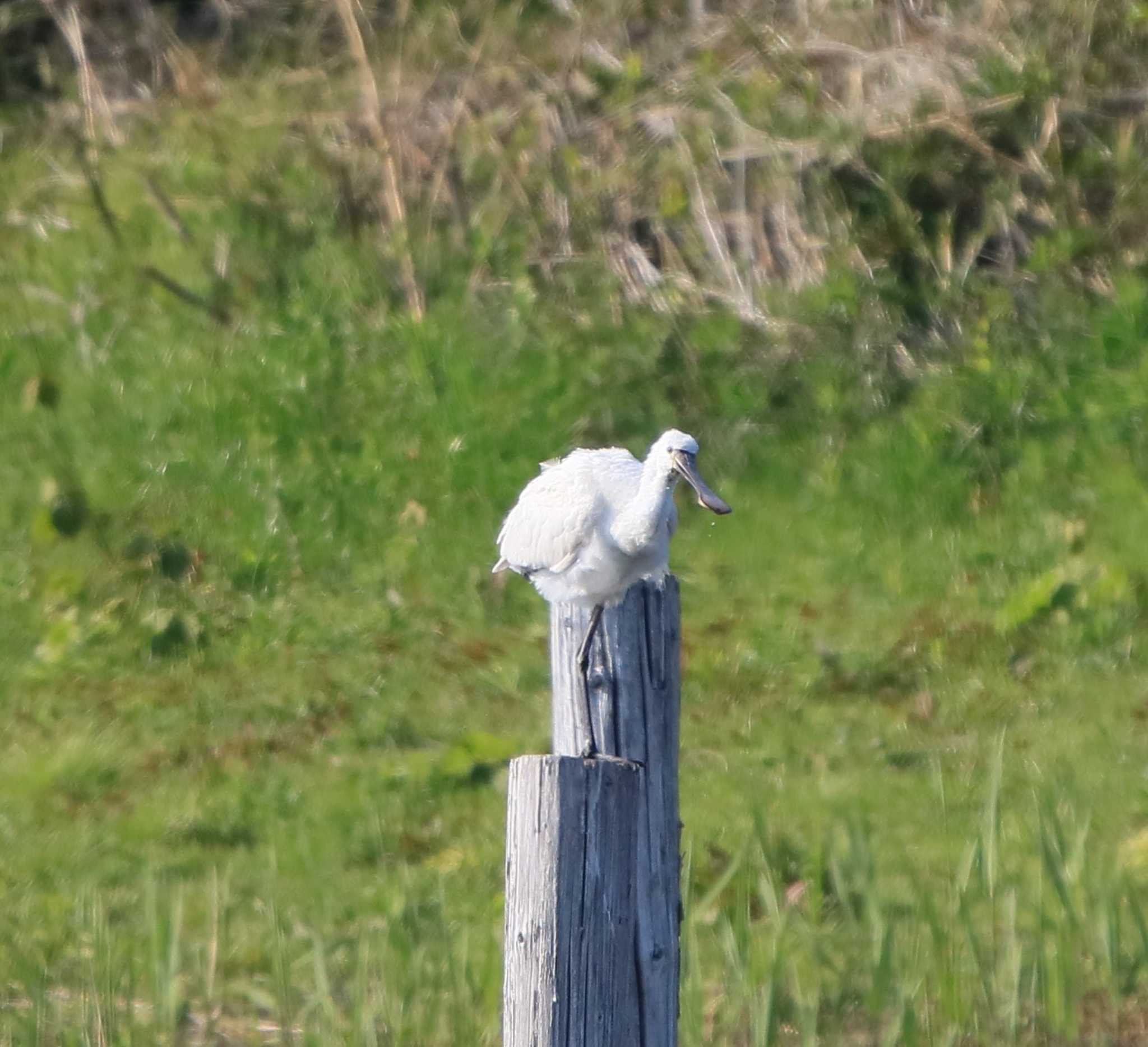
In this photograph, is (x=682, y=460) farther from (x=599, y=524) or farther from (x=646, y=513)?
(x=599, y=524)

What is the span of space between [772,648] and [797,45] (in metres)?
3.30

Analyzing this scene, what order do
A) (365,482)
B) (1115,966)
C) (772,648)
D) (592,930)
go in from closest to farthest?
(592,930) → (1115,966) → (772,648) → (365,482)

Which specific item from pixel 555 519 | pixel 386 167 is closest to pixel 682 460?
pixel 555 519

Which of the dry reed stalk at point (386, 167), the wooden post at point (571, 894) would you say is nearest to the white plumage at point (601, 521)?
the wooden post at point (571, 894)

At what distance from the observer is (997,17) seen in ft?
30.1

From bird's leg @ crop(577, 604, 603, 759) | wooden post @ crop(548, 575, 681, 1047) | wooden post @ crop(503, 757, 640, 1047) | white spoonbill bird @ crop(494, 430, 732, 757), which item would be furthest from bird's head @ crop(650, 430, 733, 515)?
wooden post @ crop(503, 757, 640, 1047)

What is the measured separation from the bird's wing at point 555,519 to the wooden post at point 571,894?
2.96 ft

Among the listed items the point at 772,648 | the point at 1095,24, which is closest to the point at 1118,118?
the point at 1095,24

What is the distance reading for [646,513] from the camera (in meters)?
3.78

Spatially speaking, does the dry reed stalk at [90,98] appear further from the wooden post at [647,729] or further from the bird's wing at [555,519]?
the wooden post at [647,729]

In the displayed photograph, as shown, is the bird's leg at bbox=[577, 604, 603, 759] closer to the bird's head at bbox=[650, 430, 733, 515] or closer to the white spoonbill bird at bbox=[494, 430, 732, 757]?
the white spoonbill bird at bbox=[494, 430, 732, 757]

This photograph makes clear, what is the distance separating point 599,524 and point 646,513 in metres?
0.14

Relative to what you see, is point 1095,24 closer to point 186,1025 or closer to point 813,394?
point 813,394

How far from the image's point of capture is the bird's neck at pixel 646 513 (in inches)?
148
